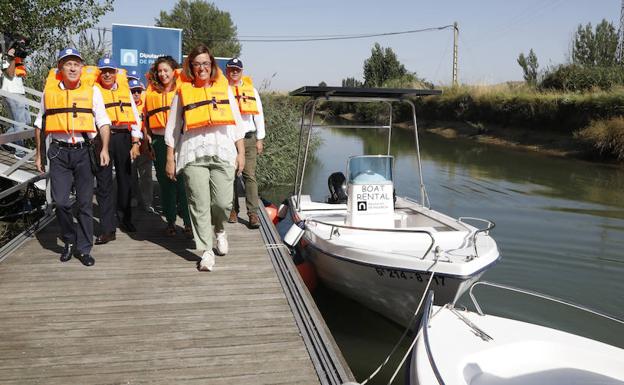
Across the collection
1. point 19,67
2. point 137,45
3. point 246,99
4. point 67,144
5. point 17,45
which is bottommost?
point 67,144

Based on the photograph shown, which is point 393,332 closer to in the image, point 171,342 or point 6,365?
point 171,342

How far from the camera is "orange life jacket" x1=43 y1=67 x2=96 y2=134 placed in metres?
4.73

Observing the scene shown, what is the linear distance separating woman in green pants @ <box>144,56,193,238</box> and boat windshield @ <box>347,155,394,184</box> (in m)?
1.98

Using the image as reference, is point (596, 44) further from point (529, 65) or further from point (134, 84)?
point (134, 84)

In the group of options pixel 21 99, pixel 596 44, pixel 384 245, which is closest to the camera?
pixel 384 245

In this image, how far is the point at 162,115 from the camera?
19.0ft

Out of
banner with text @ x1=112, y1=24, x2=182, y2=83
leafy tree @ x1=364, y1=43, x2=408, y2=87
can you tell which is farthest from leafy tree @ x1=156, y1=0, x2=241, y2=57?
banner with text @ x1=112, y1=24, x2=182, y2=83

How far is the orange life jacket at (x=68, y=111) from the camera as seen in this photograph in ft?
15.5

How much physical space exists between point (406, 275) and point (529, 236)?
5.01m

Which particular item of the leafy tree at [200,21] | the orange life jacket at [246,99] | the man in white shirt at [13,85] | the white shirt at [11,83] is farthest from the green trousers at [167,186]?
the leafy tree at [200,21]

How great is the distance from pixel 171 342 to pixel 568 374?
8.41ft

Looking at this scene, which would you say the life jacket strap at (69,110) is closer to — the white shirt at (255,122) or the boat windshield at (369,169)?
the white shirt at (255,122)

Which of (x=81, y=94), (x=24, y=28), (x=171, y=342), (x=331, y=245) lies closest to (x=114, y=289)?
(x=171, y=342)

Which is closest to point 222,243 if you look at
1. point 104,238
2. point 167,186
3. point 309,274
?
point 167,186
